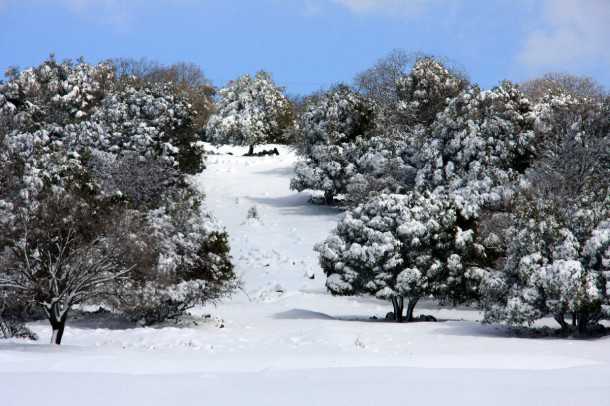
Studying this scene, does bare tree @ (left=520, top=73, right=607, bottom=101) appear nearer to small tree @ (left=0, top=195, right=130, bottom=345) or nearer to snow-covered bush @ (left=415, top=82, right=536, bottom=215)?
snow-covered bush @ (left=415, top=82, right=536, bottom=215)

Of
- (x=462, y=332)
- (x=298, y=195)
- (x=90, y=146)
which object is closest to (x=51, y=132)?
(x=90, y=146)

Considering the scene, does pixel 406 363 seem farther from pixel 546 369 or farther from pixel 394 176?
pixel 394 176

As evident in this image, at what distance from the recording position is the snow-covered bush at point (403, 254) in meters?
26.4

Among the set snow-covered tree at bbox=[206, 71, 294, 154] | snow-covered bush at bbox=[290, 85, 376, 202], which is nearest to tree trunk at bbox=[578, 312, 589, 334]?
snow-covered bush at bbox=[290, 85, 376, 202]

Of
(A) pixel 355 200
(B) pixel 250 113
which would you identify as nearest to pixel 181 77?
(B) pixel 250 113

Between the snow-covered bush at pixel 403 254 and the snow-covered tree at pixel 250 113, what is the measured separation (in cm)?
4337

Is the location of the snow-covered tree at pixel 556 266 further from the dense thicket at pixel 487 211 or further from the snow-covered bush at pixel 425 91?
the snow-covered bush at pixel 425 91

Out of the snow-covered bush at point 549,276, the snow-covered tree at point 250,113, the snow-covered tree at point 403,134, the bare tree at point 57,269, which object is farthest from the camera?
the snow-covered tree at point 250,113

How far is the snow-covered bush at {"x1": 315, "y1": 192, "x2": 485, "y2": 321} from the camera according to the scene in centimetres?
2644

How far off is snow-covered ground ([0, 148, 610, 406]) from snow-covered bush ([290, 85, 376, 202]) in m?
4.68

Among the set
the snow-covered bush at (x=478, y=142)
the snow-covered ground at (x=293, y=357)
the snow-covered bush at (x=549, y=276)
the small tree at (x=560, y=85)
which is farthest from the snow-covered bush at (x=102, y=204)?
the small tree at (x=560, y=85)

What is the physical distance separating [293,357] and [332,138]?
1386 inches

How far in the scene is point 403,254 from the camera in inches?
1068

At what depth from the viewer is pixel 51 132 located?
4694cm
